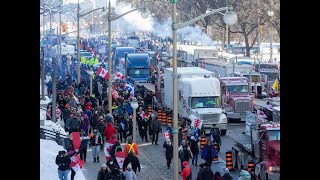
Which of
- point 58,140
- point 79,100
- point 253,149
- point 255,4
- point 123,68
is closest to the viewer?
point 253,149

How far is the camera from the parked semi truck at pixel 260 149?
20.2m

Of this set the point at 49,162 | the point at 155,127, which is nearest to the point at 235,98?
the point at 155,127

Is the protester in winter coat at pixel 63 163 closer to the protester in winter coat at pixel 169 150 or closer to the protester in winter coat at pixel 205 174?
the protester in winter coat at pixel 205 174

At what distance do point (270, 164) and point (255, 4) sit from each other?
48597mm

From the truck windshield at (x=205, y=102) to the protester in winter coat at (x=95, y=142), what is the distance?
7970 mm

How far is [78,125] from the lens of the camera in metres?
26.2

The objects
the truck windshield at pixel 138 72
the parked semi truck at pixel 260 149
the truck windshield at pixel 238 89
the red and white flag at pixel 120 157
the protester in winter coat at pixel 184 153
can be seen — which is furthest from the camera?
the truck windshield at pixel 138 72

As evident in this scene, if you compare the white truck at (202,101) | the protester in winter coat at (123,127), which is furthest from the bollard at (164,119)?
the protester in winter coat at (123,127)

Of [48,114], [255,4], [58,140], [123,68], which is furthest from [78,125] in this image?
[255,4]

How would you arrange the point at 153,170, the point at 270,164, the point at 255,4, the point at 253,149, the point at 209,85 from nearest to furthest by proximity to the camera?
the point at 270,164
the point at 253,149
the point at 153,170
the point at 209,85
the point at 255,4

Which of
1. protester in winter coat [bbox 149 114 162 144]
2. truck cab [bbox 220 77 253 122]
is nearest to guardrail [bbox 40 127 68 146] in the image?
protester in winter coat [bbox 149 114 162 144]
